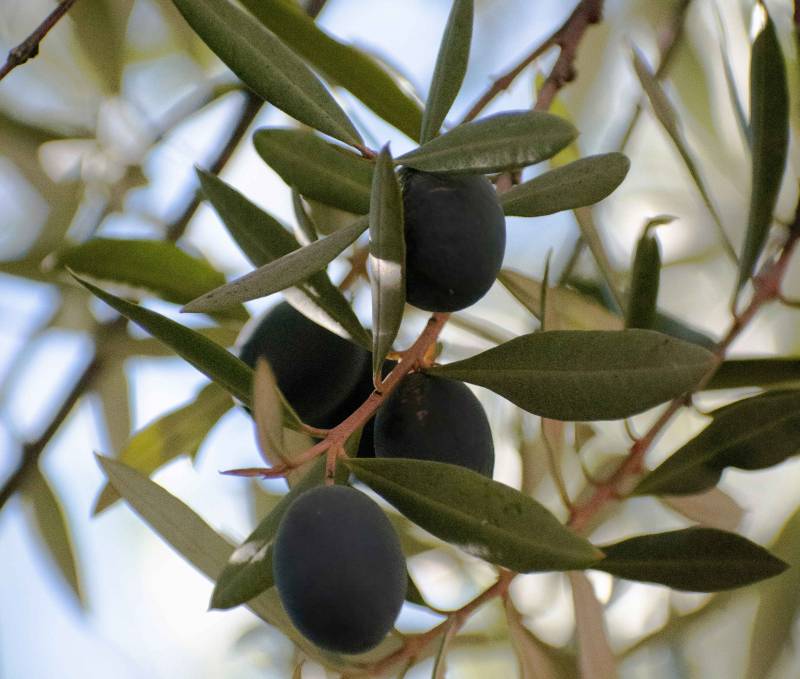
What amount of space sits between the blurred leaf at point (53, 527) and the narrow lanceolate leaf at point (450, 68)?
29.9 inches

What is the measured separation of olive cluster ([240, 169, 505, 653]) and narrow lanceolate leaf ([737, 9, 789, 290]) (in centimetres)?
29

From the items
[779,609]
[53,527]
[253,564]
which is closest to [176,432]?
[53,527]

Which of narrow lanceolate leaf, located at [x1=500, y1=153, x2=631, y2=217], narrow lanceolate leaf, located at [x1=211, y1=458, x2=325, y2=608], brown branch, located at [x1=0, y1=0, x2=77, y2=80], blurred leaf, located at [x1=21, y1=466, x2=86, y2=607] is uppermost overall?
brown branch, located at [x1=0, y1=0, x2=77, y2=80]

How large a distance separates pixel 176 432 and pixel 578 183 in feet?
1.73

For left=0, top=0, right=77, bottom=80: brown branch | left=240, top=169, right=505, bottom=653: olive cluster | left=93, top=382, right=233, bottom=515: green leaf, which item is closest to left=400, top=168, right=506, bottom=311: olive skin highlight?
left=240, top=169, right=505, bottom=653: olive cluster

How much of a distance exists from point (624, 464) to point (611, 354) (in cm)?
25

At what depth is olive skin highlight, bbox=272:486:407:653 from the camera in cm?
58

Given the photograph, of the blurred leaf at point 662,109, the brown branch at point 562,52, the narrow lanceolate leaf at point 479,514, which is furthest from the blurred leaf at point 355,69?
the narrow lanceolate leaf at point 479,514

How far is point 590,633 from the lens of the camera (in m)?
0.87

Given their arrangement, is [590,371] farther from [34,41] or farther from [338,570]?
[34,41]

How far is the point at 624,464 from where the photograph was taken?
0.89m

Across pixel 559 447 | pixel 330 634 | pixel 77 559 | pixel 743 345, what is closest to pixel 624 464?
pixel 559 447

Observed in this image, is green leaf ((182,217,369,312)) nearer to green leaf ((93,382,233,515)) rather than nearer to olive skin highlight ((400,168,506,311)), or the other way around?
olive skin highlight ((400,168,506,311))

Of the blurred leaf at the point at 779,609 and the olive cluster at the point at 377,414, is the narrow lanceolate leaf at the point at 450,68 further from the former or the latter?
the blurred leaf at the point at 779,609
